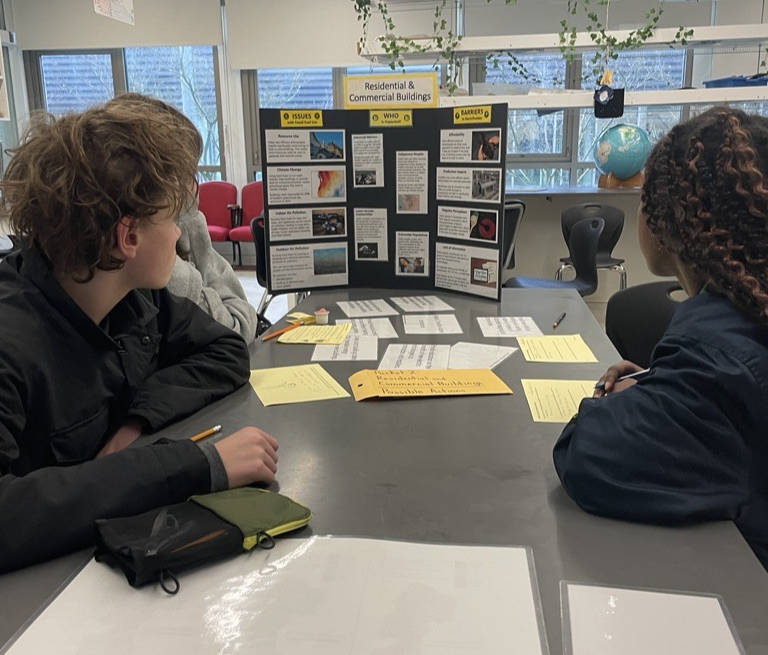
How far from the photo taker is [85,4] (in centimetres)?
688

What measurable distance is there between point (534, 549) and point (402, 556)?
15 cm

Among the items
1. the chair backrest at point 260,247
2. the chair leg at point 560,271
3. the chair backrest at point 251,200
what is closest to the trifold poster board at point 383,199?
the chair backrest at point 260,247

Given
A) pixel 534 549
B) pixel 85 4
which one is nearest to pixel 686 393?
pixel 534 549

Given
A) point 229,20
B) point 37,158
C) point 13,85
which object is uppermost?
point 229,20

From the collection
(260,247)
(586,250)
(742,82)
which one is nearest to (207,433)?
(260,247)

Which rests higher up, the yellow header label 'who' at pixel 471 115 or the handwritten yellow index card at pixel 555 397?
the yellow header label 'who' at pixel 471 115

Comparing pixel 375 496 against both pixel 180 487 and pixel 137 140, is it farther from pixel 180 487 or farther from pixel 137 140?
pixel 137 140

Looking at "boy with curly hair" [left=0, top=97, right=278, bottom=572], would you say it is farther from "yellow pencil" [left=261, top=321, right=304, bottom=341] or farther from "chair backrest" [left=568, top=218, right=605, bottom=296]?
"chair backrest" [left=568, top=218, right=605, bottom=296]

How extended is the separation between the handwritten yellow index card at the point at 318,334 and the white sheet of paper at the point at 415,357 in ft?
0.53

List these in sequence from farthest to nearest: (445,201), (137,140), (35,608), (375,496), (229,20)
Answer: (229,20) < (445,201) < (137,140) < (375,496) < (35,608)

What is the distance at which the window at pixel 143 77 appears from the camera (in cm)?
720

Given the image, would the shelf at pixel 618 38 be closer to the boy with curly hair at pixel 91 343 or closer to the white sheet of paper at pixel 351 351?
the white sheet of paper at pixel 351 351

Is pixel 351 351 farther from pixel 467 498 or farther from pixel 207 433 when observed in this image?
pixel 467 498

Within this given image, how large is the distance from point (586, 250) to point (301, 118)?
72.4 inches
